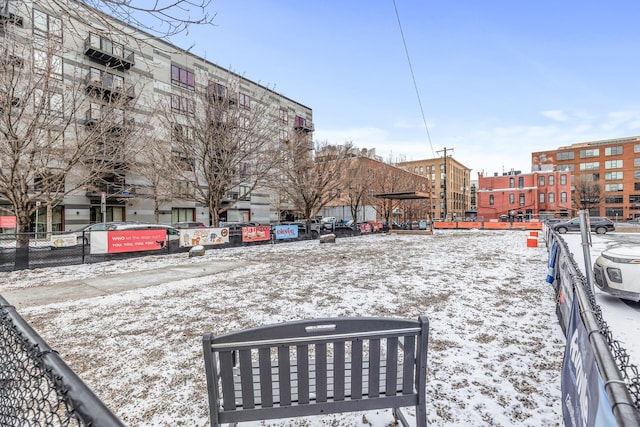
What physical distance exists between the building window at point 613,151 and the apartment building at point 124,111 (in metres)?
82.3

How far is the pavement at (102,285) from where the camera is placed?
23.9 feet

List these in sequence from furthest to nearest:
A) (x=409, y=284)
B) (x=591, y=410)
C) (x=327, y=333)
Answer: (x=409, y=284), (x=327, y=333), (x=591, y=410)

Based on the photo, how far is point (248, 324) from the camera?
532cm

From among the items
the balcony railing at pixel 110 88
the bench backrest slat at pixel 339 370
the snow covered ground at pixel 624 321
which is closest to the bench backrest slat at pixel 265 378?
the bench backrest slat at pixel 339 370

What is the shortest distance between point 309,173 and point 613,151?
85248mm

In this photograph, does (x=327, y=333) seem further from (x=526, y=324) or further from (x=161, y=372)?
(x=526, y=324)

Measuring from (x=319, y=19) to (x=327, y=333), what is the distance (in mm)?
11533

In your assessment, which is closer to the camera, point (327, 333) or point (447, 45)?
point (327, 333)

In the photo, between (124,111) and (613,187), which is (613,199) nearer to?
(613,187)

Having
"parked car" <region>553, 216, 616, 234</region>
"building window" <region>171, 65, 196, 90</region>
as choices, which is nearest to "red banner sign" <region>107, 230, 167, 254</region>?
"building window" <region>171, 65, 196, 90</region>

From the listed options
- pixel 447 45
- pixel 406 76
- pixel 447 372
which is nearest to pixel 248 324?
pixel 447 372

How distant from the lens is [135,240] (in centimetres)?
1399

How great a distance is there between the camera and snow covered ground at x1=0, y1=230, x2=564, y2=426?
3154mm

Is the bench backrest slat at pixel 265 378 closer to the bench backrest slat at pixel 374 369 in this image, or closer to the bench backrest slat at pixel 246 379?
the bench backrest slat at pixel 246 379
